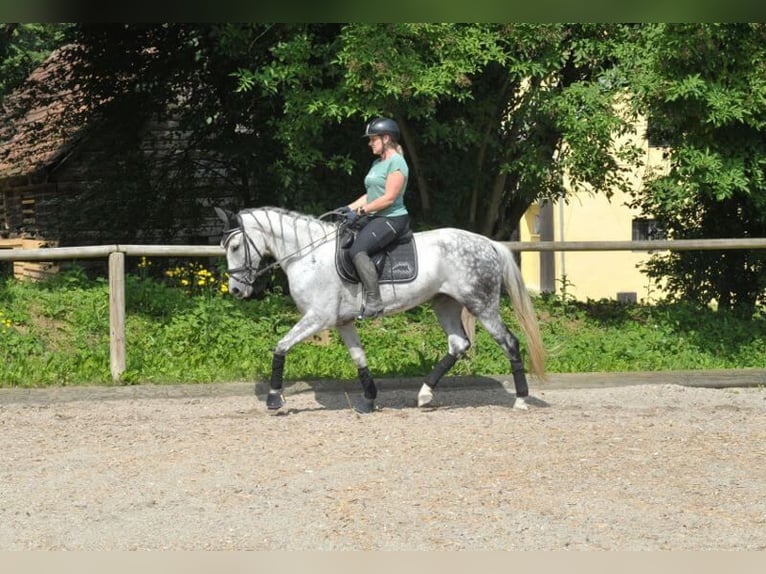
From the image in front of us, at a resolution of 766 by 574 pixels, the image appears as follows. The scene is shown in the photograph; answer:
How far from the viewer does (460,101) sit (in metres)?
12.1

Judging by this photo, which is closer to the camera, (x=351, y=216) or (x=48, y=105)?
(x=351, y=216)

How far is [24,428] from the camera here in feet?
26.0

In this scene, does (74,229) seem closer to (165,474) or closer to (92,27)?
(92,27)

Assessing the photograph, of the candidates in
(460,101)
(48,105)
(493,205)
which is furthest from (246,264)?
(48,105)

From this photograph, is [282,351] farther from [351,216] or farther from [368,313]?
[351,216]

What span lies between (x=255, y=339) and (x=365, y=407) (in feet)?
9.40

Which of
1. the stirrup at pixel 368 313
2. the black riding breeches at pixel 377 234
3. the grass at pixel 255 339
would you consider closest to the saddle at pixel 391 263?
the black riding breeches at pixel 377 234

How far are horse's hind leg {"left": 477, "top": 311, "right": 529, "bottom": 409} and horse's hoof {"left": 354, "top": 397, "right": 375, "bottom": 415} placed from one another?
1.08m

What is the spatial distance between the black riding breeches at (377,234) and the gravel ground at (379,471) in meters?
1.29

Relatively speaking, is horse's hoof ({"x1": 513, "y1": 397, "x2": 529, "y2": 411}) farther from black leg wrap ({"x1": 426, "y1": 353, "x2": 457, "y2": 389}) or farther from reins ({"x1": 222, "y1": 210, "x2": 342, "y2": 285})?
reins ({"x1": 222, "y1": 210, "x2": 342, "y2": 285})

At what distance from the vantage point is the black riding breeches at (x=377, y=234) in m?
8.15

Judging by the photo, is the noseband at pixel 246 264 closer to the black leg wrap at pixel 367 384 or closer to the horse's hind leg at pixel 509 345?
the black leg wrap at pixel 367 384

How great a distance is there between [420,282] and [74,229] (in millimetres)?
9414

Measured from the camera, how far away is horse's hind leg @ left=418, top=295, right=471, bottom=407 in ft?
27.9
